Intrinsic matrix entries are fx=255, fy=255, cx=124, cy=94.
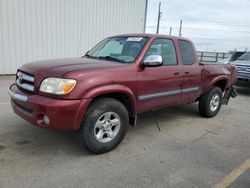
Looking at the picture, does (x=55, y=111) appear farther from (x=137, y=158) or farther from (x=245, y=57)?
(x=245, y=57)

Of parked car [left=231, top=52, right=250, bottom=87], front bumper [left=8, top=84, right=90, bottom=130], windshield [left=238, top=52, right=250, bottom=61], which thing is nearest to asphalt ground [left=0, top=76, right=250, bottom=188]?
front bumper [left=8, top=84, right=90, bottom=130]

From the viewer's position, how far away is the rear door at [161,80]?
4.20m

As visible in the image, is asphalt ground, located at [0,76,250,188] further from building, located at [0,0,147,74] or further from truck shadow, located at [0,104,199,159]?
building, located at [0,0,147,74]

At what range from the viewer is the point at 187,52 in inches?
210

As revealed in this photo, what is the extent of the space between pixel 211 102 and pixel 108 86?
337cm

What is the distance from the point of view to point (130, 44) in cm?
454

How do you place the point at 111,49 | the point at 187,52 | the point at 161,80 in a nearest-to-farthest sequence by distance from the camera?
the point at 161,80, the point at 111,49, the point at 187,52

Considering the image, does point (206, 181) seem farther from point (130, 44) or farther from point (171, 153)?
point (130, 44)

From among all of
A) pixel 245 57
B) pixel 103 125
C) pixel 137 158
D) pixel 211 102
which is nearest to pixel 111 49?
pixel 103 125

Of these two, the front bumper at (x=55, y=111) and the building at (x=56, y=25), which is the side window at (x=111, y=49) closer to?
the front bumper at (x=55, y=111)

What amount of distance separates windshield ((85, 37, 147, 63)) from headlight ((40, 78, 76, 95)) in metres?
1.18

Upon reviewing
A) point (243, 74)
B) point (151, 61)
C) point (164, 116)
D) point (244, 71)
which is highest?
point (151, 61)

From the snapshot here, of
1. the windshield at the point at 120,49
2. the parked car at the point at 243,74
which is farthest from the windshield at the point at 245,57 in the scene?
the windshield at the point at 120,49

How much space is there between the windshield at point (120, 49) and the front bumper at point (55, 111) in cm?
123
